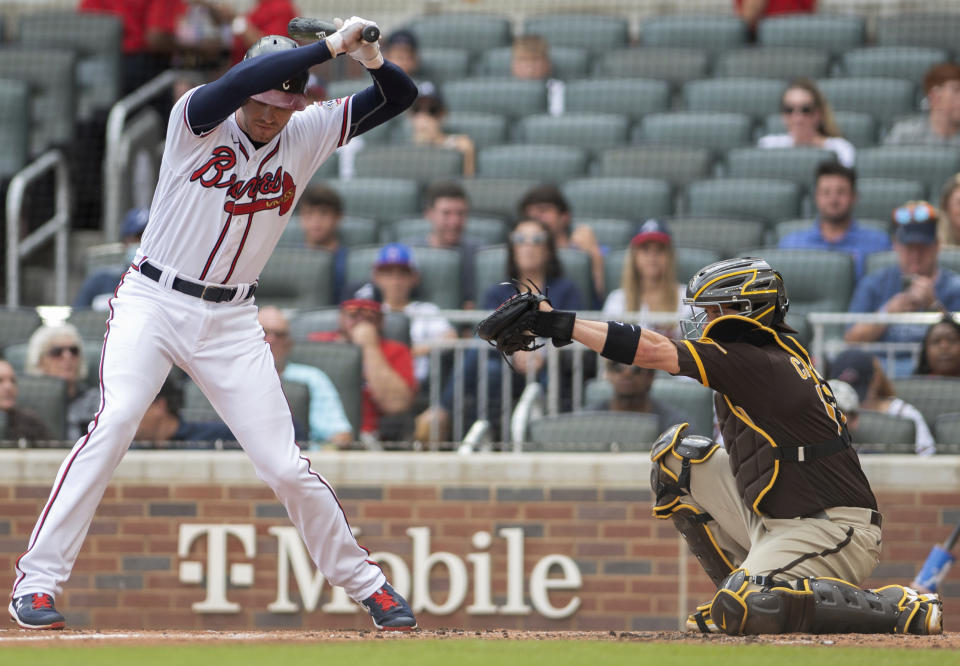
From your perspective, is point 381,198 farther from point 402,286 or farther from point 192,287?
point 192,287

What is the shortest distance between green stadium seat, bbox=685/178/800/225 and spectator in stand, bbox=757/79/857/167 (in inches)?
18.6

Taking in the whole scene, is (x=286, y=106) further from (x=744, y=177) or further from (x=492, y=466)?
(x=744, y=177)

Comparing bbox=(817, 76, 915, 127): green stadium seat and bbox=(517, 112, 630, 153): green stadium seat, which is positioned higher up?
bbox=(817, 76, 915, 127): green stadium seat

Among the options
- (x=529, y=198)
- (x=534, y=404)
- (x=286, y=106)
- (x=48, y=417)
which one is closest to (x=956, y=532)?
(x=534, y=404)

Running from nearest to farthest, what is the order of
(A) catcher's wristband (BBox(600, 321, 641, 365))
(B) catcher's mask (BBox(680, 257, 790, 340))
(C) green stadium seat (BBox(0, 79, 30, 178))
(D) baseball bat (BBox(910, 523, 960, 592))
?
(A) catcher's wristband (BBox(600, 321, 641, 365)) < (B) catcher's mask (BBox(680, 257, 790, 340)) < (D) baseball bat (BBox(910, 523, 960, 592)) < (C) green stadium seat (BBox(0, 79, 30, 178))

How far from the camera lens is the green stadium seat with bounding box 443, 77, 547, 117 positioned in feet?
33.4

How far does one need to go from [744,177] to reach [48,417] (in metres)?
4.38

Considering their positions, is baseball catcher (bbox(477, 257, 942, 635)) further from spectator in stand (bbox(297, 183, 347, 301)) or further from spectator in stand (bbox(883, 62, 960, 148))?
spectator in stand (bbox(883, 62, 960, 148))

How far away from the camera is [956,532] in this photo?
241 inches

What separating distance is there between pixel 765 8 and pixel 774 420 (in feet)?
23.5

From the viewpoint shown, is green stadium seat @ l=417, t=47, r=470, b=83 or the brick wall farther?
green stadium seat @ l=417, t=47, r=470, b=83

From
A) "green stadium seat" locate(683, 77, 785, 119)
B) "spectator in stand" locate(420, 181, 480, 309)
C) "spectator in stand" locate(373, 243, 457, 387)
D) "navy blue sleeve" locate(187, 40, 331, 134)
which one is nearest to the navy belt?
"navy blue sleeve" locate(187, 40, 331, 134)

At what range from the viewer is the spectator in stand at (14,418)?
20.9 ft

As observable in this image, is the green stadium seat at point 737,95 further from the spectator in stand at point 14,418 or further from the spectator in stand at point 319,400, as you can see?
the spectator in stand at point 14,418
